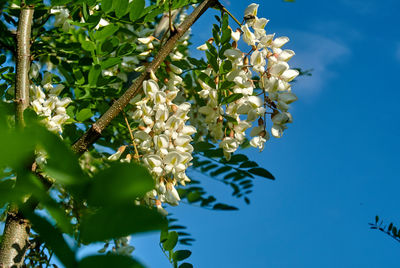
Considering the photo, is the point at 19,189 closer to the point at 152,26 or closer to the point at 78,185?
the point at 78,185

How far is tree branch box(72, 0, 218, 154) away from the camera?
0.66 meters

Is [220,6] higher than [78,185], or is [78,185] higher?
[220,6]

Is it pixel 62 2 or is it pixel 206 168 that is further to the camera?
pixel 206 168

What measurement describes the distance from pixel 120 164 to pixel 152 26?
141 cm

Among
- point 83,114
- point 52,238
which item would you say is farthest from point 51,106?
point 52,238

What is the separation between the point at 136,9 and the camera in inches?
29.9

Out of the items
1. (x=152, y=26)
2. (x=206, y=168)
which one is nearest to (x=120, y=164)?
(x=206, y=168)

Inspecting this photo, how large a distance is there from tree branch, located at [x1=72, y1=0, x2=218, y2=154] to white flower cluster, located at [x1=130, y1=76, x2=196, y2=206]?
25 millimetres

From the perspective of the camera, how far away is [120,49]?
81 centimetres

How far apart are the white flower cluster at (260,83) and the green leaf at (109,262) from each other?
584 mm

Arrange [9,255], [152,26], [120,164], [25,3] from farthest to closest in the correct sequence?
1. [152,26]
2. [25,3]
3. [9,255]
4. [120,164]

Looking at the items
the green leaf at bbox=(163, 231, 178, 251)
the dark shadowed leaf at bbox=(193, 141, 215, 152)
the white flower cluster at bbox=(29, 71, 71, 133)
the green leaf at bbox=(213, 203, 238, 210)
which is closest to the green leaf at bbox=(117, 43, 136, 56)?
the white flower cluster at bbox=(29, 71, 71, 133)

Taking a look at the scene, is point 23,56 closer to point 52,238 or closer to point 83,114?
point 83,114

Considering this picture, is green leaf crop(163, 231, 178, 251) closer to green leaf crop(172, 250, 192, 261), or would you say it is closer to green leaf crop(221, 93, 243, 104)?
green leaf crop(172, 250, 192, 261)
